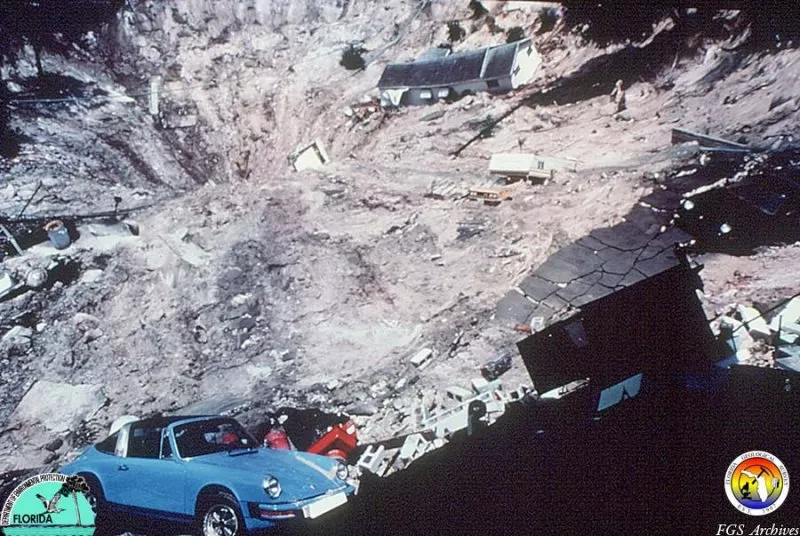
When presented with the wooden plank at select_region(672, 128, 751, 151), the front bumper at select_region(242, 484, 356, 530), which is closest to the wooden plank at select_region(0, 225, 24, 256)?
the front bumper at select_region(242, 484, 356, 530)

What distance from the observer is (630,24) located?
545 cm

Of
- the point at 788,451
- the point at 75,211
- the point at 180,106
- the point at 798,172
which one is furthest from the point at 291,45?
the point at 788,451

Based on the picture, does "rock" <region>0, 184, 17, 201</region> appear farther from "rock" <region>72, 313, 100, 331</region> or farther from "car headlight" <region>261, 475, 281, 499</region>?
"car headlight" <region>261, 475, 281, 499</region>

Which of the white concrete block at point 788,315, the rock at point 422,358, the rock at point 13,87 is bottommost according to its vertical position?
the rock at point 422,358

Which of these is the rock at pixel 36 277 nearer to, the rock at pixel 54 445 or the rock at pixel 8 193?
the rock at pixel 8 193

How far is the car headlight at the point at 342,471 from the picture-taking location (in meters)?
3.20

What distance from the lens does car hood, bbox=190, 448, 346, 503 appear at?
2.92m

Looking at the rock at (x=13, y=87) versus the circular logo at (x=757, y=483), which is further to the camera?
the rock at (x=13, y=87)

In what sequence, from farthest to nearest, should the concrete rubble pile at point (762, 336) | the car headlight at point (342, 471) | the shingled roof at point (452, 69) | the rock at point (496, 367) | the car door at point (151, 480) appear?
the shingled roof at point (452, 69) → the rock at point (496, 367) → the concrete rubble pile at point (762, 336) → the car headlight at point (342, 471) → the car door at point (151, 480)

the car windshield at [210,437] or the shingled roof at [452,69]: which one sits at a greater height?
the shingled roof at [452,69]

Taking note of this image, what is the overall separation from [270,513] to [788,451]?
3.68 metres

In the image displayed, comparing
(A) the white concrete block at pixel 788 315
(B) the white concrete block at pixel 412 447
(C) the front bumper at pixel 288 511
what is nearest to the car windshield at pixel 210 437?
(C) the front bumper at pixel 288 511

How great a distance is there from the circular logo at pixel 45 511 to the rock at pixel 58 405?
47cm

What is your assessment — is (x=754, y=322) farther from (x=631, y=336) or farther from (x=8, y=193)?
(x=8, y=193)
